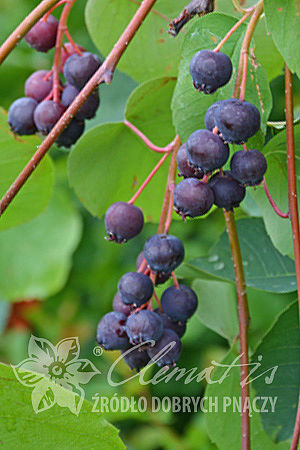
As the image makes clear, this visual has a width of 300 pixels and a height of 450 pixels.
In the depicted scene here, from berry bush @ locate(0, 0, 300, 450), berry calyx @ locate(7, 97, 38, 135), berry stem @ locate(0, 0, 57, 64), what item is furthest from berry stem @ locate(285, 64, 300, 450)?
berry calyx @ locate(7, 97, 38, 135)

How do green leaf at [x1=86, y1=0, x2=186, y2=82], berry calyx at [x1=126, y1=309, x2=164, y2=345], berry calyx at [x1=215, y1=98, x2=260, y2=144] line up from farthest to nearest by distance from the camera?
green leaf at [x1=86, y1=0, x2=186, y2=82], berry calyx at [x1=126, y1=309, x2=164, y2=345], berry calyx at [x1=215, y1=98, x2=260, y2=144]

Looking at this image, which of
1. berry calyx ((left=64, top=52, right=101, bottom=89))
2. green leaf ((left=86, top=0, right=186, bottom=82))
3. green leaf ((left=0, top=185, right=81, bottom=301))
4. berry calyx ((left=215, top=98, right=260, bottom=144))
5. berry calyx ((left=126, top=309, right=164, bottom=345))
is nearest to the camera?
berry calyx ((left=215, top=98, right=260, bottom=144))

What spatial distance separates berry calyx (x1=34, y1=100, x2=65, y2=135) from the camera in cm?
95

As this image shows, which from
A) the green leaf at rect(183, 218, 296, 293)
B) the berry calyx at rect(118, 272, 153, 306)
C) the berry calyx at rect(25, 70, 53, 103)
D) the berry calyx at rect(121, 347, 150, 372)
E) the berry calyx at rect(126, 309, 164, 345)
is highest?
the berry calyx at rect(25, 70, 53, 103)

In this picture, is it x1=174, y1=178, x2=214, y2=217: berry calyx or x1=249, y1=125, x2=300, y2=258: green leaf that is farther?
x1=249, y1=125, x2=300, y2=258: green leaf

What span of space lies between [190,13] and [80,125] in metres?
0.30

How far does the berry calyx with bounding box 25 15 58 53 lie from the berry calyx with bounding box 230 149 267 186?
49cm

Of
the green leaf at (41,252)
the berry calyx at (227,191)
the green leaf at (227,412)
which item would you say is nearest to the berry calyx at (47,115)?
the berry calyx at (227,191)

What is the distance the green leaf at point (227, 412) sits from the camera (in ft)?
3.19

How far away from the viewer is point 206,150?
2.16 feet

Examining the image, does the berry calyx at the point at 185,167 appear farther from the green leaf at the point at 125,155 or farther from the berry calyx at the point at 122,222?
the green leaf at the point at 125,155

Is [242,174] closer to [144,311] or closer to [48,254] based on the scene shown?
[144,311]

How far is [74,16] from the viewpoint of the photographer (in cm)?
198

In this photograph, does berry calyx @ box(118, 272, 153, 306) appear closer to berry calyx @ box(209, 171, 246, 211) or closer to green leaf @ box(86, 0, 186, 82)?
berry calyx @ box(209, 171, 246, 211)
